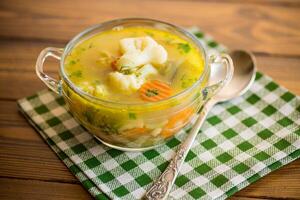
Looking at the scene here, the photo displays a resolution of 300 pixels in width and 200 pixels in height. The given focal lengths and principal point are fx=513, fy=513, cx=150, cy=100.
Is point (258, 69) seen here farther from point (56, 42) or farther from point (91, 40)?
point (56, 42)

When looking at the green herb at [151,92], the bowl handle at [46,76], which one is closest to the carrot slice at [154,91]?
the green herb at [151,92]

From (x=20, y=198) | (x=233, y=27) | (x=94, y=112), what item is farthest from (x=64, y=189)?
(x=233, y=27)

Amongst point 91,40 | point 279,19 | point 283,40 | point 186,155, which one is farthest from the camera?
point 279,19

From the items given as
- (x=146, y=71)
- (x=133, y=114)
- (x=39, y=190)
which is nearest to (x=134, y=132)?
(x=133, y=114)

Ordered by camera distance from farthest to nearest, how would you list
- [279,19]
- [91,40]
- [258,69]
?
[279,19] < [258,69] < [91,40]

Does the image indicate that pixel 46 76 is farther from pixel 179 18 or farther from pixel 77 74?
pixel 179 18

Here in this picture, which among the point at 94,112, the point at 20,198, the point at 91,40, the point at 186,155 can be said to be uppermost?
the point at 91,40
